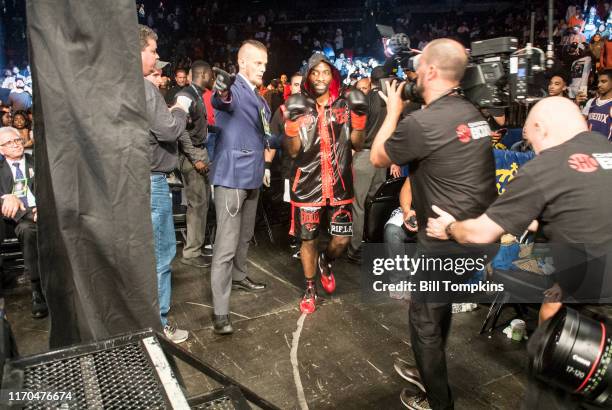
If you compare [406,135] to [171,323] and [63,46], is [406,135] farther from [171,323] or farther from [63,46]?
[171,323]

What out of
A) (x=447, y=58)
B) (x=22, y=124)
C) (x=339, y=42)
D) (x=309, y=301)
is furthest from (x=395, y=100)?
(x=339, y=42)

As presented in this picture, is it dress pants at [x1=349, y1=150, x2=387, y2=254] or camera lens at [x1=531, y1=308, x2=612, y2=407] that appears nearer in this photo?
camera lens at [x1=531, y1=308, x2=612, y2=407]

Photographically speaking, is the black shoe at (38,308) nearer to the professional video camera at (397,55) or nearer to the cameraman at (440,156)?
the cameraman at (440,156)

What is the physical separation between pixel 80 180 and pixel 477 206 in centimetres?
198

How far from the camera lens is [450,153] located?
8.21 ft

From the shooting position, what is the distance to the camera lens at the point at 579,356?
5.13 feet

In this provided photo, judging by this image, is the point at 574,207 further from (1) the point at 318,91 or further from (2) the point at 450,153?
(1) the point at 318,91

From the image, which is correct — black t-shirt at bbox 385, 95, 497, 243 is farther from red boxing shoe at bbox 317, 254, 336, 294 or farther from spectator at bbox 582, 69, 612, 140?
spectator at bbox 582, 69, 612, 140

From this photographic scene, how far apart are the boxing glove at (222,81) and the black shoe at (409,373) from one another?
2247mm

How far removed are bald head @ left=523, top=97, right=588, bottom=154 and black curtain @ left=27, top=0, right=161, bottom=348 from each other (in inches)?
65.5

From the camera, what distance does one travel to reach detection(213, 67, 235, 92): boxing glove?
3.26m

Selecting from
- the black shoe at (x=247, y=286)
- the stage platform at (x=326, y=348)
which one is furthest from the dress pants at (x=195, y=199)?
the black shoe at (x=247, y=286)

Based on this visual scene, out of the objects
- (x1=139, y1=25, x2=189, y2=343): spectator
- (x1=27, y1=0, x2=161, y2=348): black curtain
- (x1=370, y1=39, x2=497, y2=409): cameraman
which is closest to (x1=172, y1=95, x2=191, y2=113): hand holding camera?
(x1=139, y1=25, x2=189, y2=343): spectator

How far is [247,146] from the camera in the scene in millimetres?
3688
